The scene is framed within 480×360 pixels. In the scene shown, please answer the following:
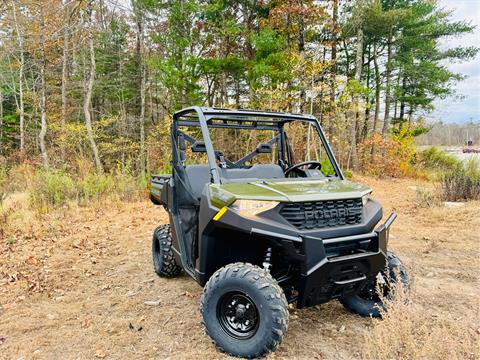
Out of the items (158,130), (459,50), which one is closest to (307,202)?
(158,130)

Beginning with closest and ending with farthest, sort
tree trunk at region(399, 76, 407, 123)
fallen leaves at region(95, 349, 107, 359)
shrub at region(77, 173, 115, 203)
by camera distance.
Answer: fallen leaves at region(95, 349, 107, 359) → shrub at region(77, 173, 115, 203) → tree trunk at region(399, 76, 407, 123)

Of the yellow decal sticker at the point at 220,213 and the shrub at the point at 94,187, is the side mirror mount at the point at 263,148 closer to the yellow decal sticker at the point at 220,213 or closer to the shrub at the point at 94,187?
the yellow decal sticker at the point at 220,213

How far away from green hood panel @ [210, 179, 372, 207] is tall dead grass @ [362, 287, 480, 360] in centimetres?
77

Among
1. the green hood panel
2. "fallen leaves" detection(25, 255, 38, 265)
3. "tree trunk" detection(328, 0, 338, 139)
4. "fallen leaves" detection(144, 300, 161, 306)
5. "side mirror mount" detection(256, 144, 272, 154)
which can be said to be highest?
"tree trunk" detection(328, 0, 338, 139)

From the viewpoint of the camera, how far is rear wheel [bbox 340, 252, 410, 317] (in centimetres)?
282

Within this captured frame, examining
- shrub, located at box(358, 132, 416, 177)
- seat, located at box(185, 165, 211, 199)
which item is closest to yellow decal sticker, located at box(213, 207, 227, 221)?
seat, located at box(185, 165, 211, 199)

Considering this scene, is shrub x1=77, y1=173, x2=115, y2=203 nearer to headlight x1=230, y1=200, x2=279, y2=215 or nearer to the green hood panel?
the green hood panel

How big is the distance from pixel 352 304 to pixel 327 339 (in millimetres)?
499

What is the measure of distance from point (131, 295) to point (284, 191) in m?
2.18

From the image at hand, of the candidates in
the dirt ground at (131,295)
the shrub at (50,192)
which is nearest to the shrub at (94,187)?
the shrub at (50,192)

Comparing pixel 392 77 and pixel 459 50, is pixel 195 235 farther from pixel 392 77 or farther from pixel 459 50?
pixel 459 50

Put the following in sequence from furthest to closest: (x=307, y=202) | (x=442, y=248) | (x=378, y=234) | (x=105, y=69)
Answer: (x=105, y=69), (x=442, y=248), (x=378, y=234), (x=307, y=202)

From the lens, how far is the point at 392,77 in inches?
658

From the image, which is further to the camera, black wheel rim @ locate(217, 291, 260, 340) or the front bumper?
black wheel rim @ locate(217, 291, 260, 340)
